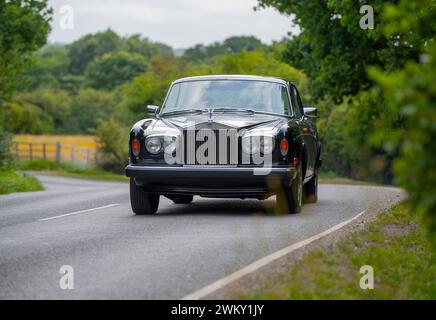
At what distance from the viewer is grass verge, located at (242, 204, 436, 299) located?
614 cm

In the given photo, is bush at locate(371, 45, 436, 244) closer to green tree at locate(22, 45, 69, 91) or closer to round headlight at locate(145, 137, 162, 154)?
round headlight at locate(145, 137, 162, 154)

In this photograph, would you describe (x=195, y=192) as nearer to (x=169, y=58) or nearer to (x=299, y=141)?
(x=299, y=141)

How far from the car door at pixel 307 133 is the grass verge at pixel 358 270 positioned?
332 centimetres

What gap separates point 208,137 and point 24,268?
4009 millimetres

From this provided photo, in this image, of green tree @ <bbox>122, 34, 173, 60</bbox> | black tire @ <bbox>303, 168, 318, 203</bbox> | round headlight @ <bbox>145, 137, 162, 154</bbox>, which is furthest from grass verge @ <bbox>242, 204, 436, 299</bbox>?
green tree @ <bbox>122, 34, 173, 60</bbox>

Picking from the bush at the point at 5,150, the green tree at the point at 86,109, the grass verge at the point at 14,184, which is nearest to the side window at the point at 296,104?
the grass verge at the point at 14,184

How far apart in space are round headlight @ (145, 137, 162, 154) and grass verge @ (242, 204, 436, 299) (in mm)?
3017

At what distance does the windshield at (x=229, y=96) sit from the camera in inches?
477

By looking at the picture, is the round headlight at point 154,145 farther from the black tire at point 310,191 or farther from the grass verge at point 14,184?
the grass verge at point 14,184

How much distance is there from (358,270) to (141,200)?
5187 millimetres

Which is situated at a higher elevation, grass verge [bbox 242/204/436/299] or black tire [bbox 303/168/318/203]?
grass verge [bbox 242/204/436/299]

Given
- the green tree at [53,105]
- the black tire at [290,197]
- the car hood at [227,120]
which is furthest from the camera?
the green tree at [53,105]

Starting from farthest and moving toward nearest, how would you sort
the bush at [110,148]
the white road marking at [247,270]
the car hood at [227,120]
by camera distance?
the bush at [110,148], the car hood at [227,120], the white road marking at [247,270]

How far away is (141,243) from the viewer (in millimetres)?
8727
